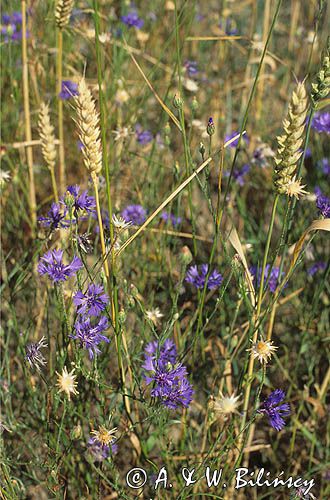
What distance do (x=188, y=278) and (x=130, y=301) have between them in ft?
0.94

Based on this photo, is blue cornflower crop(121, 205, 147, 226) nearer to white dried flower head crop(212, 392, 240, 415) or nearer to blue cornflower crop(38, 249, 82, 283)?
blue cornflower crop(38, 249, 82, 283)


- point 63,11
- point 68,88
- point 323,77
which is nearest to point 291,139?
point 323,77

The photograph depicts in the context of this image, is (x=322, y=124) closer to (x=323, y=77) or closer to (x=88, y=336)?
(x=323, y=77)

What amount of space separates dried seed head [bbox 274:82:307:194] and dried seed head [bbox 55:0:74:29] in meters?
0.69

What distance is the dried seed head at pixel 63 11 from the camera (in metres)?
1.38

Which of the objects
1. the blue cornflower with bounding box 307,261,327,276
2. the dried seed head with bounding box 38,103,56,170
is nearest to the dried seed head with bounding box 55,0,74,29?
the dried seed head with bounding box 38,103,56,170

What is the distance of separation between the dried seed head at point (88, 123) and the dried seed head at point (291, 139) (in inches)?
10.5

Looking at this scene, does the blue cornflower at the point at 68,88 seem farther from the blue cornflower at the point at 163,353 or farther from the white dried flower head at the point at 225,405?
the white dried flower head at the point at 225,405

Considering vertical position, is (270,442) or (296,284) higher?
(296,284)

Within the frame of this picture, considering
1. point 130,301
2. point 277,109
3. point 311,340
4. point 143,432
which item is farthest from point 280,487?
point 277,109

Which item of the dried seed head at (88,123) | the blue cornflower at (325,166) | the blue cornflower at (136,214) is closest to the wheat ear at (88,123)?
the dried seed head at (88,123)

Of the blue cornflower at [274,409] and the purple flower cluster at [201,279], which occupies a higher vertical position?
the purple flower cluster at [201,279]

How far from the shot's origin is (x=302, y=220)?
167 centimetres

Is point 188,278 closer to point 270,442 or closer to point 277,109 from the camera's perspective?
point 270,442
